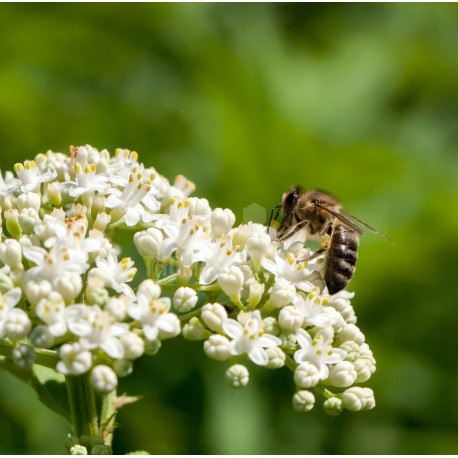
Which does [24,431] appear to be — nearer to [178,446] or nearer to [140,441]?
[140,441]

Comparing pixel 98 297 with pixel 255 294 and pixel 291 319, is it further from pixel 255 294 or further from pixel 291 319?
pixel 291 319

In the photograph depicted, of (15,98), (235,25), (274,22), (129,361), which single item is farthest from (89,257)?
(274,22)

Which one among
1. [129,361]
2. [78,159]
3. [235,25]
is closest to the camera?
[129,361]

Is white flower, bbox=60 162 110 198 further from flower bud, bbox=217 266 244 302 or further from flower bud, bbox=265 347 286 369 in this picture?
flower bud, bbox=265 347 286 369

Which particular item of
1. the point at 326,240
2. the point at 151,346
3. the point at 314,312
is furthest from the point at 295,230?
the point at 151,346

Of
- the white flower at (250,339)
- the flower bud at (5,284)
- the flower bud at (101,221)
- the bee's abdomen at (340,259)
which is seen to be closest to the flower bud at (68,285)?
the flower bud at (5,284)
